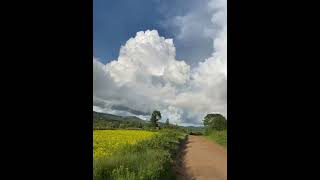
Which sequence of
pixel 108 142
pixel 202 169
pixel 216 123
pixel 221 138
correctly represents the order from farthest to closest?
1. pixel 216 123
2. pixel 221 138
3. pixel 108 142
4. pixel 202 169

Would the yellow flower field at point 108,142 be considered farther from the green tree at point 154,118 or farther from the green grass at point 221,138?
the green tree at point 154,118

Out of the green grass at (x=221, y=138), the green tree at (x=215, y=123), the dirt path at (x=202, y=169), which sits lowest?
the dirt path at (x=202, y=169)

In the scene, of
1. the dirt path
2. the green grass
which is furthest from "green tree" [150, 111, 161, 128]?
the dirt path

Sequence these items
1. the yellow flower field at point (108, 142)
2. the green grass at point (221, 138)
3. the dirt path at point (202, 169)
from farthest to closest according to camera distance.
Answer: the green grass at point (221, 138), the yellow flower field at point (108, 142), the dirt path at point (202, 169)

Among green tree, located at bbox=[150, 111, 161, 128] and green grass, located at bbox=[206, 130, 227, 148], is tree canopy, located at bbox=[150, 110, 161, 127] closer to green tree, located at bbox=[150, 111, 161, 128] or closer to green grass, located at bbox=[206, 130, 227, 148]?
green tree, located at bbox=[150, 111, 161, 128]

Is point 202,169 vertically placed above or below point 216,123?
below

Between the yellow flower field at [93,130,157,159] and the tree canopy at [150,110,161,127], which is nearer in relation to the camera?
the yellow flower field at [93,130,157,159]

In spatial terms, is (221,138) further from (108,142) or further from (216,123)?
(216,123)

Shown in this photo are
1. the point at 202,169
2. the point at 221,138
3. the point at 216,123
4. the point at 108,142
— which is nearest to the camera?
the point at 202,169

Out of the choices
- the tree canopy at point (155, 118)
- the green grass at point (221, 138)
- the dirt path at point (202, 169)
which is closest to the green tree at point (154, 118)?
the tree canopy at point (155, 118)

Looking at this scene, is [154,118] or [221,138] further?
[154,118]

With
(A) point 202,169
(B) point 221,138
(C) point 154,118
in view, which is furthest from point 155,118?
(A) point 202,169
